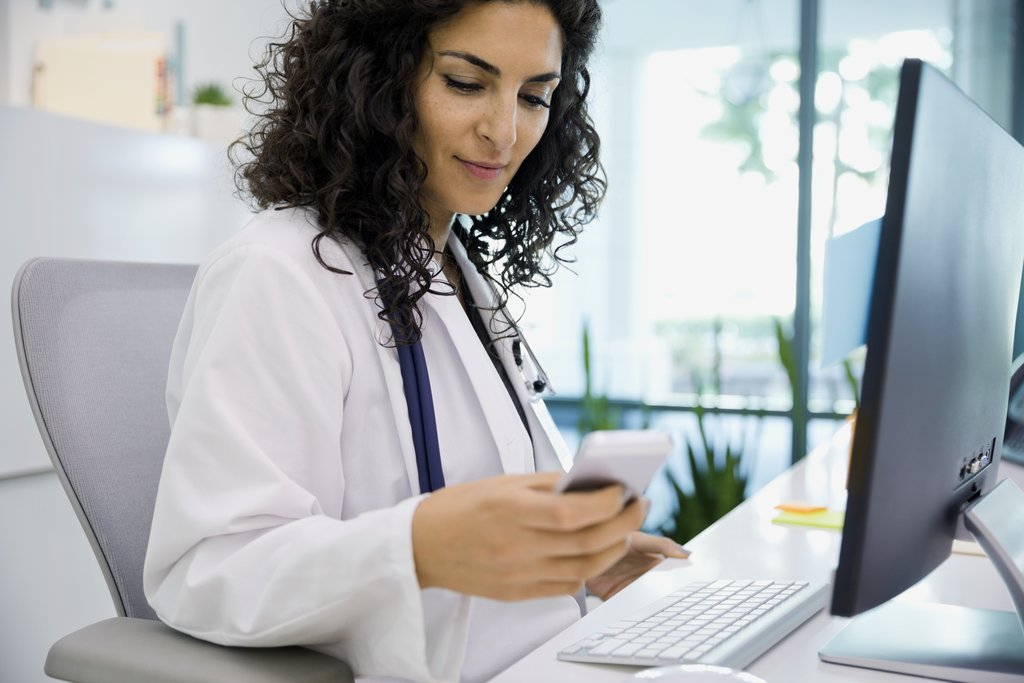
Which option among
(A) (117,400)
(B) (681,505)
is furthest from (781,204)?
(A) (117,400)

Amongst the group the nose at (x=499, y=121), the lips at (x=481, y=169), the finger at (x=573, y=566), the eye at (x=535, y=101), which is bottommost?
the finger at (x=573, y=566)

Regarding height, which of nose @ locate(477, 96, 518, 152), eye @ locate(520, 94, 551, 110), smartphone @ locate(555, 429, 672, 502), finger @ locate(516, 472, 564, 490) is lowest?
finger @ locate(516, 472, 564, 490)

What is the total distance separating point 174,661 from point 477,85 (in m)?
0.72

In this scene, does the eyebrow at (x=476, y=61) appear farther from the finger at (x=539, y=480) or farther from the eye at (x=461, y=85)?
the finger at (x=539, y=480)

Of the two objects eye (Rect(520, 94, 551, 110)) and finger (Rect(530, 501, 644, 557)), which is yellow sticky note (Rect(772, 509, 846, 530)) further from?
finger (Rect(530, 501, 644, 557))

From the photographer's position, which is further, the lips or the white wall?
the white wall

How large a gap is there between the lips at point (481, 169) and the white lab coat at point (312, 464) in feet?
0.60

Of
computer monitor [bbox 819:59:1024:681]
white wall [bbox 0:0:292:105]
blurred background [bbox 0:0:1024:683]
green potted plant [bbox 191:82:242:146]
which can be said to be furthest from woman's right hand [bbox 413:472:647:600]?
white wall [bbox 0:0:292:105]

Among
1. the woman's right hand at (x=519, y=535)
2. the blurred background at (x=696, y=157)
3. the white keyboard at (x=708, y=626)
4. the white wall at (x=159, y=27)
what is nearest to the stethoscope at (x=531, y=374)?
the white keyboard at (x=708, y=626)

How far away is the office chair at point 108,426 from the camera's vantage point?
851mm

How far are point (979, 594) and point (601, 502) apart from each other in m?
0.71

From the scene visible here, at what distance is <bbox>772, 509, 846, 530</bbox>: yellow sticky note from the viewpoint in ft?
4.89

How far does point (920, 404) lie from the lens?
706 millimetres

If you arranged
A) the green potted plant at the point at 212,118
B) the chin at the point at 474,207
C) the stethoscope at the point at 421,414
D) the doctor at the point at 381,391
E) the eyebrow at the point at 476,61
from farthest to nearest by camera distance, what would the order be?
the green potted plant at the point at 212,118
the chin at the point at 474,207
the eyebrow at the point at 476,61
the stethoscope at the point at 421,414
the doctor at the point at 381,391
